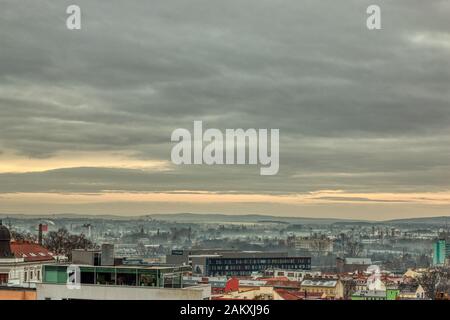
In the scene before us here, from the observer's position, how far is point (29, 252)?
4072cm

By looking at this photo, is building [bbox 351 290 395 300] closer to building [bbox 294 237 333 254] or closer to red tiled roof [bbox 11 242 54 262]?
red tiled roof [bbox 11 242 54 262]

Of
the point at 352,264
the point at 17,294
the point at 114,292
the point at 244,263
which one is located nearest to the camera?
the point at 17,294

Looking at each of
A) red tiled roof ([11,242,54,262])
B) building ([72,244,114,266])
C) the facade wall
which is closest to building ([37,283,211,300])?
the facade wall

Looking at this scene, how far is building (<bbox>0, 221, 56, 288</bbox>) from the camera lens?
36.4 meters

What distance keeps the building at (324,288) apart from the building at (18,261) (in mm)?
16583

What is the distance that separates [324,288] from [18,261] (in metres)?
19.7

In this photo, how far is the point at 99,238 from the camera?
184 feet

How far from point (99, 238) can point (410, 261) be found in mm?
33790

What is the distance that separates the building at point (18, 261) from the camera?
36375 mm

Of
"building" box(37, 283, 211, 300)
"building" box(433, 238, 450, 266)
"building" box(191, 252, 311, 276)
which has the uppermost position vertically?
"building" box(37, 283, 211, 300)

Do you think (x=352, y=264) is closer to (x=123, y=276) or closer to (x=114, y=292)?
(x=123, y=276)

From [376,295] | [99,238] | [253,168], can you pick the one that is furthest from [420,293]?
[99,238]

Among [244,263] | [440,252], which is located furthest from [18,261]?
[440,252]

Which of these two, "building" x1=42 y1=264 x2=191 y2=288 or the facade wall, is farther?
"building" x1=42 y1=264 x2=191 y2=288
